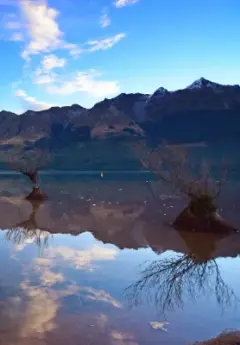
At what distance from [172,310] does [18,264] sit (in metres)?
5.91

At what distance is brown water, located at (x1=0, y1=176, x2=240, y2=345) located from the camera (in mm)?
8500

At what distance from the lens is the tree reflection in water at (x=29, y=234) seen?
17763 mm

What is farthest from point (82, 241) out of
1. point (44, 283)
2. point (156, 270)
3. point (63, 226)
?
point (44, 283)

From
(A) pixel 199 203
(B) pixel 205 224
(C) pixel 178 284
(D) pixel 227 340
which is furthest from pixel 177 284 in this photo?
(A) pixel 199 203

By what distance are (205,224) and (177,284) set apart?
860 cm

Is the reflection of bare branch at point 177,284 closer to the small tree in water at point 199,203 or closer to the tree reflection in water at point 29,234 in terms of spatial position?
the tree reflection in water at point 29,234

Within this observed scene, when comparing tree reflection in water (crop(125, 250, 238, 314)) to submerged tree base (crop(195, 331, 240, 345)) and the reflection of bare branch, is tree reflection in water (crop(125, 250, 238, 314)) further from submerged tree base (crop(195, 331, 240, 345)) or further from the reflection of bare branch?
submerged tree base (crop(195, 331, 240, 345))

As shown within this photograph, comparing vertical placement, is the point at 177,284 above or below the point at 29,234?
below

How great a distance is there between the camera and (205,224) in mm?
20047

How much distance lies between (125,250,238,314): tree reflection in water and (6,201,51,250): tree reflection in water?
5.30 metres

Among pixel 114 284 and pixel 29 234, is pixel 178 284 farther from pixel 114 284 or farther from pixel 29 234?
pixel 29 234

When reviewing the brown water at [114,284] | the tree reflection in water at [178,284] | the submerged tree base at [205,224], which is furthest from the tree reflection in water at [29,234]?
the submerged tree base at [205,224]

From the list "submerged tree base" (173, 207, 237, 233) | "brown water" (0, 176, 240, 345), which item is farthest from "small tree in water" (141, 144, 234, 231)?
"brown water" (0, 176, 240, 345)

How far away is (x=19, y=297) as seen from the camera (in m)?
10.3
